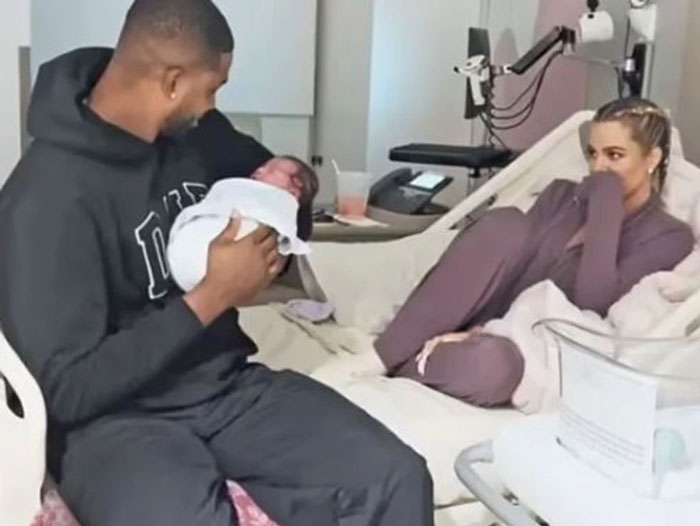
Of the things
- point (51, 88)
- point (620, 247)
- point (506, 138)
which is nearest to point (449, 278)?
point (620, 247)

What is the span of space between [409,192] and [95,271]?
1.75m

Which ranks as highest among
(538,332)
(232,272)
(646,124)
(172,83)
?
(172,83)

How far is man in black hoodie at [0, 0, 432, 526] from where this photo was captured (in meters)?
1.33

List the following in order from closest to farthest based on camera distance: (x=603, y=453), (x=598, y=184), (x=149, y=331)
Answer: (x=603, y=453)
(x=149, y=331)
(x=598, y=184)

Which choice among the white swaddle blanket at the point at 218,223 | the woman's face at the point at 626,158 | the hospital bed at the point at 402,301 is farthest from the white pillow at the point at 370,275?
the white swaddle blanket at the point at 218,223

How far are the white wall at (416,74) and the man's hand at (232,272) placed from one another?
2.06m

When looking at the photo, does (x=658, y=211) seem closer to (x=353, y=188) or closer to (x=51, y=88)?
(x=353, y=188)

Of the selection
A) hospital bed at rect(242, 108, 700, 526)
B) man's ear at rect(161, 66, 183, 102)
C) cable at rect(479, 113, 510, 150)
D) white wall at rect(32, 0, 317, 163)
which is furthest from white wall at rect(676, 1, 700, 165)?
man's ear at rect(161, 66, 183, 102)

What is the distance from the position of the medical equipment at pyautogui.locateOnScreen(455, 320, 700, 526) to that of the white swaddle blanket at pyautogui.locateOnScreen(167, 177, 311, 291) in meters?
0.45

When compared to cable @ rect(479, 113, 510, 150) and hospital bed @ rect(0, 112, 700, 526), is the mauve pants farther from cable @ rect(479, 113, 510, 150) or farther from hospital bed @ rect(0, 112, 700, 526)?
cable @ rect(479, 113, 510, 150)

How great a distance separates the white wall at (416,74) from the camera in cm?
346

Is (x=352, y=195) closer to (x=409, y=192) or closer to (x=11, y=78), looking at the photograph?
(x=409, y=192)

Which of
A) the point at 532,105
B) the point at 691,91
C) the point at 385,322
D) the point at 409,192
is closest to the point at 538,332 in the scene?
the point at 385,322

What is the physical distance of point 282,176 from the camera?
65.3 inches
